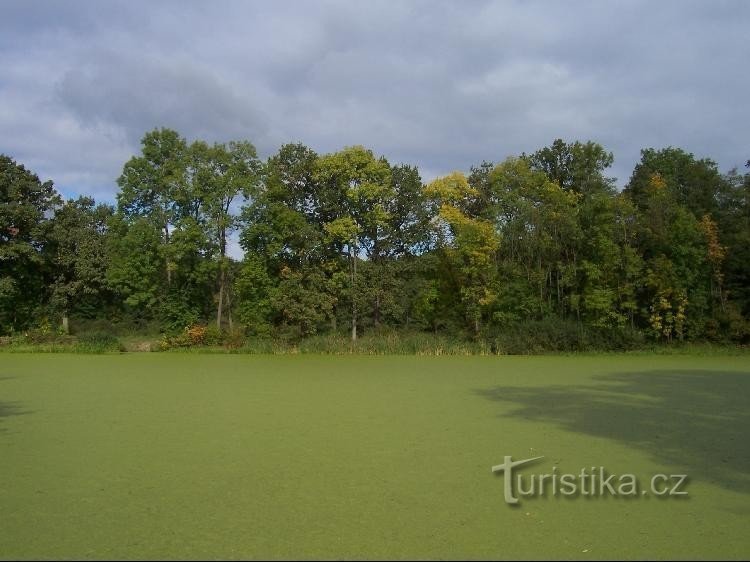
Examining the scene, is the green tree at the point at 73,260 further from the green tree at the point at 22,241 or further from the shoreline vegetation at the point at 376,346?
the shoreline vegetation at the point at 376,346

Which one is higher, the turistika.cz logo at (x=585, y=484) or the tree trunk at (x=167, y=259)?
the tree trunk at (x=167, y=259)

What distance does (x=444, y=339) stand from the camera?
746 inches

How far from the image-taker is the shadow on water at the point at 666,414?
4.65 meters

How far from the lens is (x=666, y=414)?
682cm

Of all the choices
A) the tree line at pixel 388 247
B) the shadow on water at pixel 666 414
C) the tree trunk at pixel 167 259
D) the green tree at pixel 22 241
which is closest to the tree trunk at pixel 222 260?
the tree line at pixel 388 247

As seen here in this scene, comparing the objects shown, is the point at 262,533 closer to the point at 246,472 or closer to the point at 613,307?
the point at 246,472

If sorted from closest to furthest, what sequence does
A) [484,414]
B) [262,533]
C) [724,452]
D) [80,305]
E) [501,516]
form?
[262,533], [501,516], [724,452], [484,414], [80,305]

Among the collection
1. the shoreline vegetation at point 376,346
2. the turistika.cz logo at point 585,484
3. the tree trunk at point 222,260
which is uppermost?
the tree trunk at point 222,260

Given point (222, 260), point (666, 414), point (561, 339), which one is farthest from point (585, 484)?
point (222, 260)

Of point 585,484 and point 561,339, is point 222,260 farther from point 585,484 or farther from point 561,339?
point 585,484

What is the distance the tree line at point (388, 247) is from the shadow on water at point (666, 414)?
8719mm

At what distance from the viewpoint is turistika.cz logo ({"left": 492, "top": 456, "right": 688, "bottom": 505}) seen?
148 inches

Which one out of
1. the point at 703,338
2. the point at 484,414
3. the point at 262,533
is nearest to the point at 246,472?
the point at 262,533

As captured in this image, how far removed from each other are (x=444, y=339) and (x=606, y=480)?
14.9m
